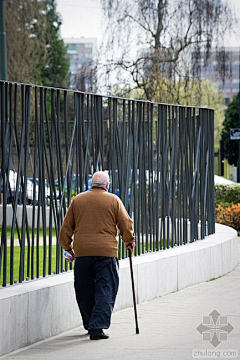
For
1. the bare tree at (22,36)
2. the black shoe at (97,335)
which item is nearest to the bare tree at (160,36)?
the bare tree at (22,36)

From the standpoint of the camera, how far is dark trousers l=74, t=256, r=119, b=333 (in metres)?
8.74

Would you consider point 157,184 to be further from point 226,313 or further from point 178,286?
point 226,313

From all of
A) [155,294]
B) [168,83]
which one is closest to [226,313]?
[155,294]

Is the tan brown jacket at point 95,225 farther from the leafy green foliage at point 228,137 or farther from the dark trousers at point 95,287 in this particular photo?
the leafy green foliage at point 228,137

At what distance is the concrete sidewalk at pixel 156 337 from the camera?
798 centimetres

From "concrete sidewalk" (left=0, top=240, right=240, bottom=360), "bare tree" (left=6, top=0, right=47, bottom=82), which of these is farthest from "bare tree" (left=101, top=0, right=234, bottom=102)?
"concrete sidewalk" (left=0, top=240, right=240, bottom=360)

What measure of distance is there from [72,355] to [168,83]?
2034cm

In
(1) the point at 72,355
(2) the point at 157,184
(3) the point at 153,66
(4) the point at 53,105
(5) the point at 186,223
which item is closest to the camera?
(1) the point at 72,355

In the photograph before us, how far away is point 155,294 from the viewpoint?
1129 cm

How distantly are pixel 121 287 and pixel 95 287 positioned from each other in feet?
5.12

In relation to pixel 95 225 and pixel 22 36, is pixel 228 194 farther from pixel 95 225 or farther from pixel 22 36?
pixel 95 225

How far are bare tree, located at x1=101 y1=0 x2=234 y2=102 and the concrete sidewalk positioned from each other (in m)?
17.3

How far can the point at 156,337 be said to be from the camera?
8734mm

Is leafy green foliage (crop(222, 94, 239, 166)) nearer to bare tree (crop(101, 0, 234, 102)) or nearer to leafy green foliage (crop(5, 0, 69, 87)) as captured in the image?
leafy green foliage (crop(5, 0, 69, 87))
